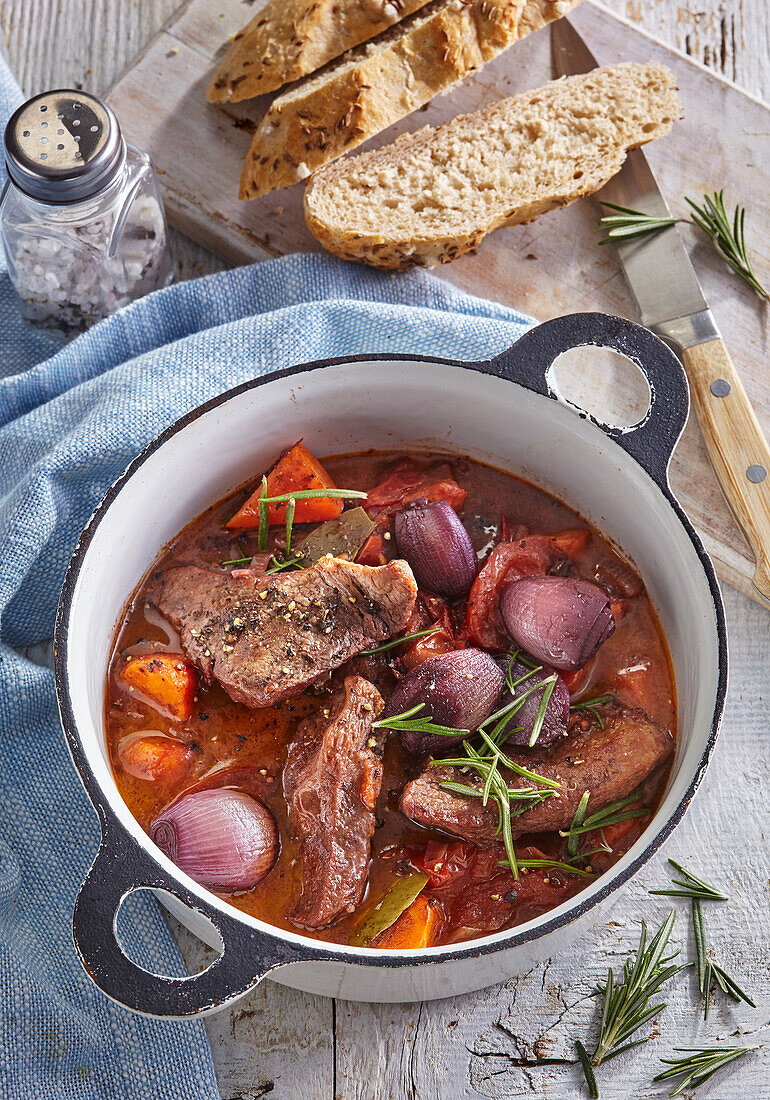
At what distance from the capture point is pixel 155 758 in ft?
6.36

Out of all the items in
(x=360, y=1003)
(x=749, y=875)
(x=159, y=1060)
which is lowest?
(x=749, y=875)

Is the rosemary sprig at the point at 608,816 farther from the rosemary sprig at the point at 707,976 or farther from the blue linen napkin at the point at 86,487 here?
the blue linen napkin at the point at 86,487

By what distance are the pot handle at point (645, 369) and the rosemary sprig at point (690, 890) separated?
2.88 ft

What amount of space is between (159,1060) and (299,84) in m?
2.21

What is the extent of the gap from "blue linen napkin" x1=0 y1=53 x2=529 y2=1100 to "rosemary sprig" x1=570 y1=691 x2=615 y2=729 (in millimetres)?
839

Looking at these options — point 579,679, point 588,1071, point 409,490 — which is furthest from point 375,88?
point 588,1071

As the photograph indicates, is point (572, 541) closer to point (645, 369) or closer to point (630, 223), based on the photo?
point (645, 369)

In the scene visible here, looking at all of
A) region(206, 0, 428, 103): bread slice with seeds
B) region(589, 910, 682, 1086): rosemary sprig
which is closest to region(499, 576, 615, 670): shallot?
region(589, 910, 682, 1086): rosemary sprig

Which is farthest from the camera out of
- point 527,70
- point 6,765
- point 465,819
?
point 527,70

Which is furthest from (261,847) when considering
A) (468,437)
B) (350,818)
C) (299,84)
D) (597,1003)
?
(299,84)

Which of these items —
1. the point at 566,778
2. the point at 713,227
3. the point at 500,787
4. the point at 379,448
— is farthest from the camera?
the point at 713,227

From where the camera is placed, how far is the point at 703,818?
7.25 feet

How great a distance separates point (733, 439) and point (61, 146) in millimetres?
1603

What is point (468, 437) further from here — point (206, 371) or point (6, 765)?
point (6, 765)
